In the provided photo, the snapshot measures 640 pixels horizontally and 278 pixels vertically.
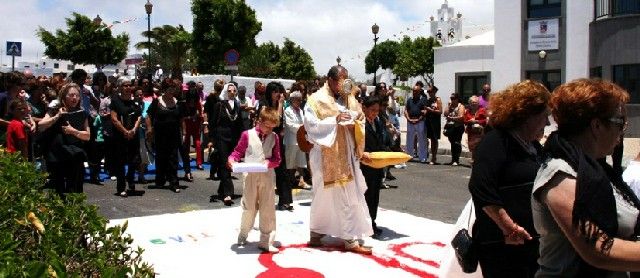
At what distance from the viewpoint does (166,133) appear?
10648 mm

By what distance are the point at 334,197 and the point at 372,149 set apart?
0.93 metres

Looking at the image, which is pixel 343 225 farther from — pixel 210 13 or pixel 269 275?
pixel 210 13

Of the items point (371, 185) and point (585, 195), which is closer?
point (585, 195)

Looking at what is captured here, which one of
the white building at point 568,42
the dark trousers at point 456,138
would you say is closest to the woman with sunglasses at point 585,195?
the dark trousers at point 456,138

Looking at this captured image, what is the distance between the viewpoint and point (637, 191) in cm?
381

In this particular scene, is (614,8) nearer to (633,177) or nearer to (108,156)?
(108,156)

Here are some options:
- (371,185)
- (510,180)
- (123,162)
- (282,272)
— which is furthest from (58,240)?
(123,162)

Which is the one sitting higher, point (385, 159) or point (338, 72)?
point (338, 72)

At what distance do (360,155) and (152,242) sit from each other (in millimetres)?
2399

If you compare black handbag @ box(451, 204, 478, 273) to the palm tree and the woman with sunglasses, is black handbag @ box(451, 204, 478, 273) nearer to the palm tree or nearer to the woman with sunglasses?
the woman with sunglasses

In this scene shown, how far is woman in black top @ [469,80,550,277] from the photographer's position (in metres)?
3.70

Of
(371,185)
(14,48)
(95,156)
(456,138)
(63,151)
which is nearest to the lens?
(371,185)

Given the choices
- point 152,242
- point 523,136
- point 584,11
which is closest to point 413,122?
point 152,242

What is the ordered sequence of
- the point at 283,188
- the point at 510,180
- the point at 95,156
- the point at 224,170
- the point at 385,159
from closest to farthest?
the point at 510,180
the point at 385,159
the point at 283,188
the point at 224,170
the point at 95,156
